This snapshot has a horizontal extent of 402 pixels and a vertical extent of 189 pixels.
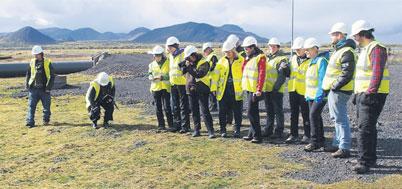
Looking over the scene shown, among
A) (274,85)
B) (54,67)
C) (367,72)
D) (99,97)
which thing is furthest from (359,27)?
(54,67)

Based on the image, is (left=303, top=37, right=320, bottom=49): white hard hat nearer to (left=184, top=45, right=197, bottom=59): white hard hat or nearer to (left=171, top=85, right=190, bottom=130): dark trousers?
(left=184, top=45, right=197, bottom=59): white hard hat

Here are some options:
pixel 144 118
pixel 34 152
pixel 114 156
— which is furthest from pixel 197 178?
pixel 144 118

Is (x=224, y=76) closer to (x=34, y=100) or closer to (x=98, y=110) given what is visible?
(x=98, y=110)

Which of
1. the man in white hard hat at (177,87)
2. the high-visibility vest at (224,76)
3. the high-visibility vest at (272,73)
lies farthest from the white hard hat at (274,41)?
the man in white hard hat at (177,87)

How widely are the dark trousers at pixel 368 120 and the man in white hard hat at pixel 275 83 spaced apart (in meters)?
2.59

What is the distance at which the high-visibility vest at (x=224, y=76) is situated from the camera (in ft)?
31.8

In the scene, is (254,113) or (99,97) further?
(99,97)

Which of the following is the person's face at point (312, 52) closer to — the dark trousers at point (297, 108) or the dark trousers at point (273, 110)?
the dark trousers at point (297, 108)

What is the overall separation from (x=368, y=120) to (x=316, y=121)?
4.79 feet

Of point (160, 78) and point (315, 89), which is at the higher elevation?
point (160, 78)

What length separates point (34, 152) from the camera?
961cm

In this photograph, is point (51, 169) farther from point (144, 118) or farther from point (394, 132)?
point (394, 132)

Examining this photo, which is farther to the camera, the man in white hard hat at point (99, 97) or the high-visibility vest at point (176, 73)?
the man in white hard hat at point (99, 97)

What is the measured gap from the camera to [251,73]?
9086 millimetres
